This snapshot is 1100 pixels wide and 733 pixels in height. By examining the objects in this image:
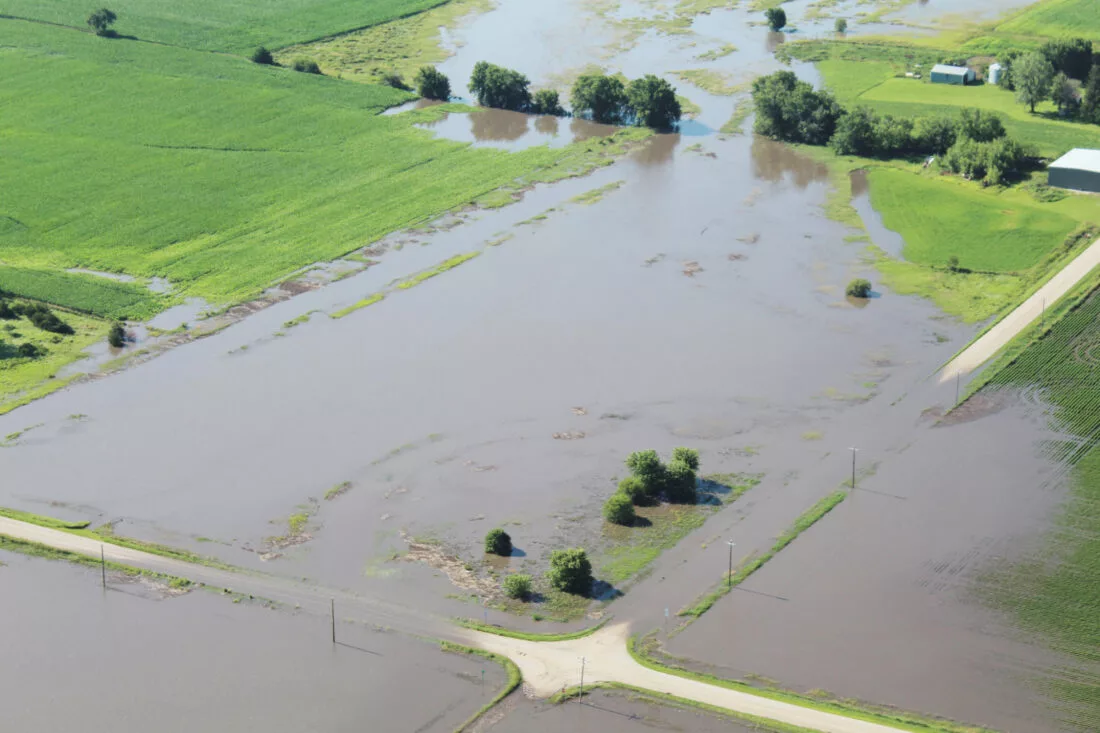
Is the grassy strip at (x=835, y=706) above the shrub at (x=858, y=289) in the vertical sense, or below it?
below

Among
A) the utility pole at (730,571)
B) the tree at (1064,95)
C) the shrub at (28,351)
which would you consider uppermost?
the tree at (1064,95)

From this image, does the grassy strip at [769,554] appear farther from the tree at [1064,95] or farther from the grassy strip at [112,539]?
the tree at [1064,95]

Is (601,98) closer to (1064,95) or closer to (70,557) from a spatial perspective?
(1064,95)

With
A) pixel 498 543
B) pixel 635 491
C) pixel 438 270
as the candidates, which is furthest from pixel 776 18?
pixel 498 543

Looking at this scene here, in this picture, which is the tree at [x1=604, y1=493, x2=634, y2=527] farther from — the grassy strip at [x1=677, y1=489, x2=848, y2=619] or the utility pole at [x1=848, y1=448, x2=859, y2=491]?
the utility pole at [x1=848, y1=448, x2=859, y2=491]

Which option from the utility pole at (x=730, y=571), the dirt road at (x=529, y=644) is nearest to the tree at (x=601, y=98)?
the utility pole at (x=730, y=571)

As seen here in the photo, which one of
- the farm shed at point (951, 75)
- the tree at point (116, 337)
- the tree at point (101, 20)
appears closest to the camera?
the tree at point (116, 337)

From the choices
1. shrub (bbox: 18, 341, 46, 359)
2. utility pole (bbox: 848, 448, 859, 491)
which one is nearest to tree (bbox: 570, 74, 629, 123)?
shrub (bbox: 18, 341, 46, 359)
